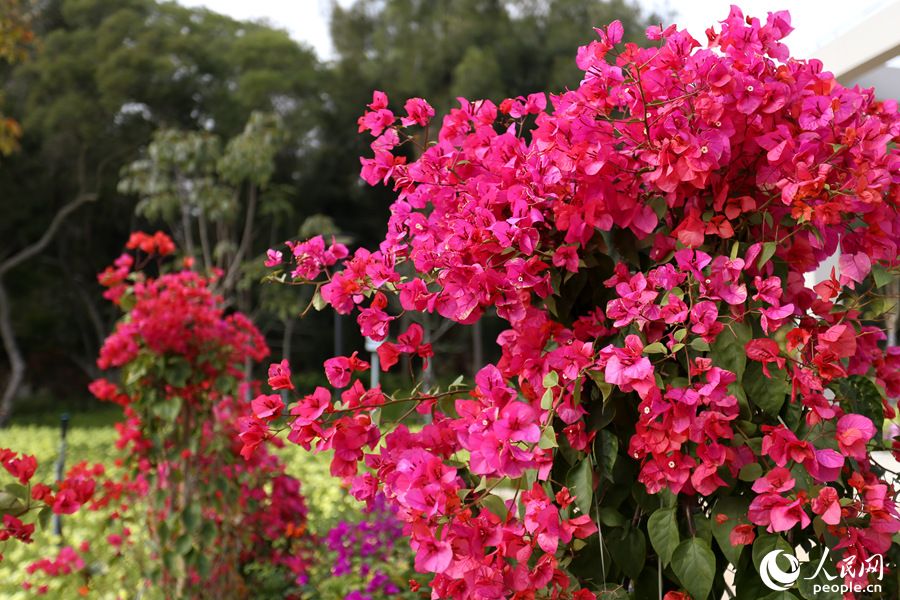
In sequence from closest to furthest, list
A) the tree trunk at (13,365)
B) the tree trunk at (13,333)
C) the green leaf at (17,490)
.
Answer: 1. the green leaf at (17,490)
2. the tree trunk at (13,365)
3. the tree trunk at (13,333)

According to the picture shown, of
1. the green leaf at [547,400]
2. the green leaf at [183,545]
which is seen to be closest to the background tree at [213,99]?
the green leaf at [183,545]

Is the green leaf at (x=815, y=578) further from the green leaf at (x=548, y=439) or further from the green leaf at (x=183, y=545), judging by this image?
the green leaf at (x=183, y=545)

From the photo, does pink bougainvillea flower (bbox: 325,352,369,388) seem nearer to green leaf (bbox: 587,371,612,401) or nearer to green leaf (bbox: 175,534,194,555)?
green leaf (bbox: 587,371,612,401)

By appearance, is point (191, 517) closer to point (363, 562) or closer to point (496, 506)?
point (363, 562)

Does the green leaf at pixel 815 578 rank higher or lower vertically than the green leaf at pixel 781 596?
higher

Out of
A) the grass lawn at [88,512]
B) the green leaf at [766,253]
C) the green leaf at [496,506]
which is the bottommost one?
the grass lawn at [88,512]

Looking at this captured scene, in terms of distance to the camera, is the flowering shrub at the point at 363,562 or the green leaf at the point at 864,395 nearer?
the green leaf at the point at 864,395

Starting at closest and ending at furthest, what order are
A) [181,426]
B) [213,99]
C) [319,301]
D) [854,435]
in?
[854,435]
[319,301]
[181,426]
[213,99]

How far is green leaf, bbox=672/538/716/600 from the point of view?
96 cm

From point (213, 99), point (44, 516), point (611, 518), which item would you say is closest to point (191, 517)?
point (44, 516)

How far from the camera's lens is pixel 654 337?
3.28ft

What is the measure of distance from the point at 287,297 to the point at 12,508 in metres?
9.76

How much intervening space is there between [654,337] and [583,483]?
20 cm

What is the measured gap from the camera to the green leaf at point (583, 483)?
1.00 metres
